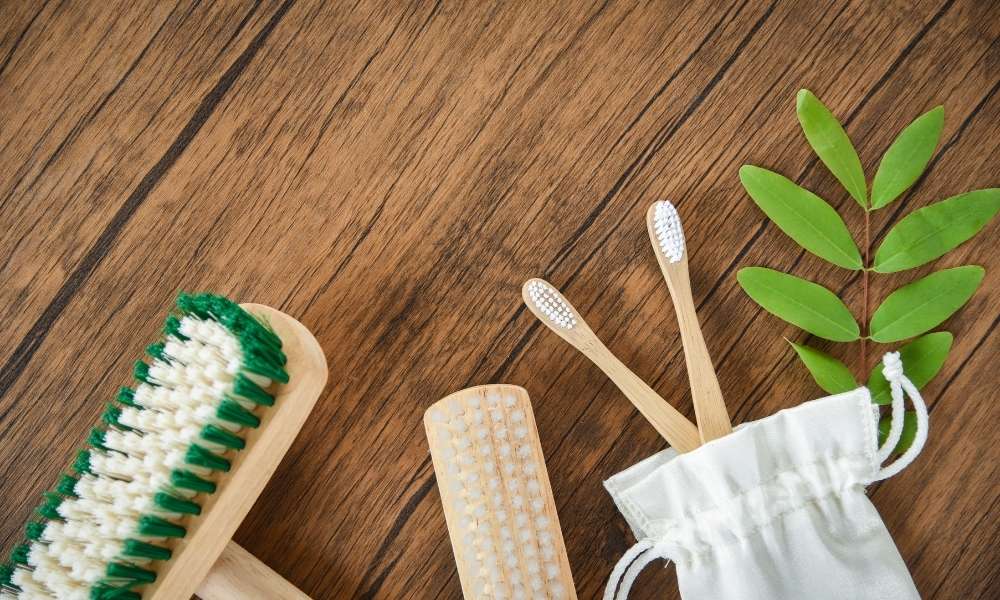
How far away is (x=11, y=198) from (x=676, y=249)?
74cm

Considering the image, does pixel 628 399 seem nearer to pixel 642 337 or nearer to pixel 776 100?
pixel 642 337

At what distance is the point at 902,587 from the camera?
0.68m

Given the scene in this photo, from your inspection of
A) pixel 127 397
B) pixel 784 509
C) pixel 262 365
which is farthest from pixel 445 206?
pixel 784 509

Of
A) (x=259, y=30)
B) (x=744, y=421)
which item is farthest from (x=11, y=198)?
(x=744, y=421)

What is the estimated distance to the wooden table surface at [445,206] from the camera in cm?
75

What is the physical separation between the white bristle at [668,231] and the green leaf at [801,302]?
73mm

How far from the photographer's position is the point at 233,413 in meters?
0.61

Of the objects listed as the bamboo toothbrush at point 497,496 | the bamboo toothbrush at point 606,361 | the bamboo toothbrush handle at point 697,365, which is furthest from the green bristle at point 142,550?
the bamboo toothbrush handle at point 697,365

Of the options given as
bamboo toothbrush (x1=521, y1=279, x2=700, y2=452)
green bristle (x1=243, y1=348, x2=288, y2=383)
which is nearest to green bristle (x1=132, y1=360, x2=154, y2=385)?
green bristle (x1=243, y1=348, x2=288, y2=383)

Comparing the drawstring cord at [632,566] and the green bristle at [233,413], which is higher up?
the drawstring cord at [632,566]

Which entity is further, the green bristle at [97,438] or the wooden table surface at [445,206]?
the wooden table surface at [445,206]

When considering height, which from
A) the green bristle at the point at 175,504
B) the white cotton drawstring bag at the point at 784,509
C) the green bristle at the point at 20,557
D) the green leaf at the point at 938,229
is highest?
the green leaf at the point at 938,229

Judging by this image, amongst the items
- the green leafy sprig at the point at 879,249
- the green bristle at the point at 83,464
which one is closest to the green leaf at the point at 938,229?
the green leafy sprig at the point at 879,249

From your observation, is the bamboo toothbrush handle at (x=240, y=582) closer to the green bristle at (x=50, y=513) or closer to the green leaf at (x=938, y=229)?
the green bristle at (x=50, y=513)
